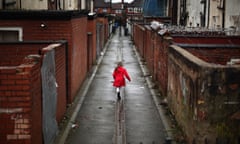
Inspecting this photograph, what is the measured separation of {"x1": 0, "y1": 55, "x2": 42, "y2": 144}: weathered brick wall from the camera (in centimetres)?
681

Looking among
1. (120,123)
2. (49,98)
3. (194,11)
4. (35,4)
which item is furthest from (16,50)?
(194,11)

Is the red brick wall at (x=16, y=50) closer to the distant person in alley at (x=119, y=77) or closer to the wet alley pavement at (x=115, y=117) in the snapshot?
the wet alley pavement at (x=115, y=117)

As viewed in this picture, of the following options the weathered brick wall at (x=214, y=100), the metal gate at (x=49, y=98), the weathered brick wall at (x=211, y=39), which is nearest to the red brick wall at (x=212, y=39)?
the weathered brick wall at (x=211, y=39)

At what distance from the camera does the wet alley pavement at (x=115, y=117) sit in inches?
391

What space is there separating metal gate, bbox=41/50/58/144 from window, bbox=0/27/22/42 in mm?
4124

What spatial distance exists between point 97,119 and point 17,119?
5.07m

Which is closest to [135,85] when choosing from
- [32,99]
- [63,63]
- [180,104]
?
[63,63]

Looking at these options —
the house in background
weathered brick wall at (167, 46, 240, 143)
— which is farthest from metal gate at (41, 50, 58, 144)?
the house in background

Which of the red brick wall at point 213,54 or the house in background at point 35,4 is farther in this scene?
the house in background at point 35,4

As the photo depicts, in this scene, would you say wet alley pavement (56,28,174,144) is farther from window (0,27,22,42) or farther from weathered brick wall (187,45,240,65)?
window (0,27,22,42)

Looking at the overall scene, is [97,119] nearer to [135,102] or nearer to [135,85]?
[135,102]

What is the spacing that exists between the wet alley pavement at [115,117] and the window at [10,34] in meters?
2.90

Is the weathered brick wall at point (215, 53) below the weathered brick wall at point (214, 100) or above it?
above

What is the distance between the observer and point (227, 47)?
11891 mm
